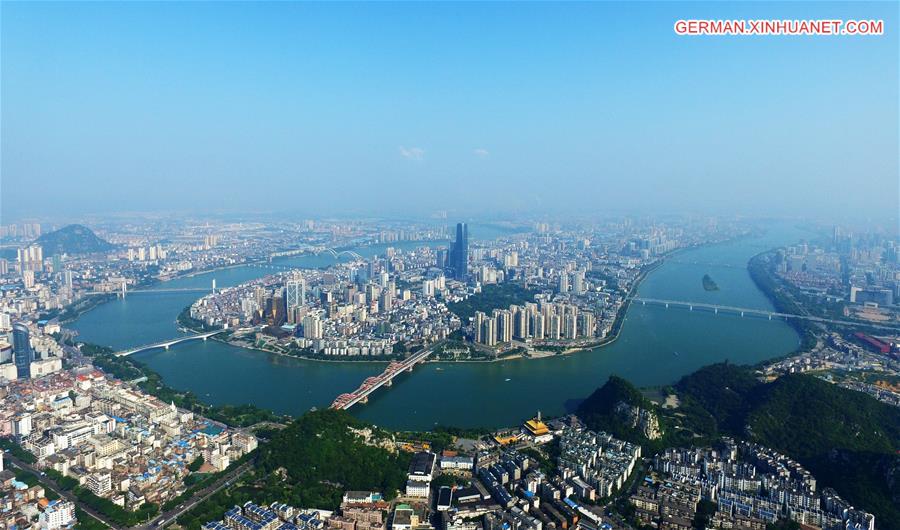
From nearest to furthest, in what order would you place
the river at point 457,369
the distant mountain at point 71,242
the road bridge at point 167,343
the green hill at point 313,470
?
the green hill at point 313,470 < the river at point 457,369 < the road bridge at point 167,343 < the distant mountain at point 71,242

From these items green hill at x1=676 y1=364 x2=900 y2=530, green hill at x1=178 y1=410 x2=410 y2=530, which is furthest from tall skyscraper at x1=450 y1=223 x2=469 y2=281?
green hill at x1=178 y1=410 x2=410 y2=530

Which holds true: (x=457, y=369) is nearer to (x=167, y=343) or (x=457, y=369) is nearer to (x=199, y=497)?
(x=199, y=497)

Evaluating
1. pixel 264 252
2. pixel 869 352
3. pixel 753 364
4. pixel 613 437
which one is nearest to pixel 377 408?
pixel 613 437

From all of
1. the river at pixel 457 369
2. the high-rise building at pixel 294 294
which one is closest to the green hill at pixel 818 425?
the river at pixel 457 369

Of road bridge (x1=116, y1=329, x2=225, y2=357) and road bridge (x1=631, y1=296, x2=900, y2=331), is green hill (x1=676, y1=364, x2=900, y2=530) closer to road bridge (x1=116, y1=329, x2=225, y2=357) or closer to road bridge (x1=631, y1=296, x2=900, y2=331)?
road bridge (x1=631, y1=296, x2=900, y2=331)

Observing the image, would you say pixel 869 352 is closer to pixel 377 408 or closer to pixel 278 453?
pixel 377 408

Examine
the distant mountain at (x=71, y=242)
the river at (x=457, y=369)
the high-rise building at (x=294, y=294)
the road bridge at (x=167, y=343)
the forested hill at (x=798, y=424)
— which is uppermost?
the distant mountain at (x=71, y=242)

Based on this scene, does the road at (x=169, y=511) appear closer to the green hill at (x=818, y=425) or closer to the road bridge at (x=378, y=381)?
the road bridge at (x=378, y=381)
